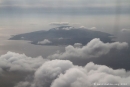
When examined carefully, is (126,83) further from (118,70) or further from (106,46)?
(106,46)

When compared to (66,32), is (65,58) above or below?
below

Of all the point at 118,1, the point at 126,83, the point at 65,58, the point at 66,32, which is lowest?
the point at 126,83

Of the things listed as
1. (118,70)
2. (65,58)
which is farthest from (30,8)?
(118,70)

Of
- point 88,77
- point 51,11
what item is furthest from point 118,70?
point 51,11

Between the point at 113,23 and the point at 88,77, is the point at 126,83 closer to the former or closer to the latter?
the point at 88,77

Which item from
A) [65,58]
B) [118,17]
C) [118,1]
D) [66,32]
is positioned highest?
[118,1]

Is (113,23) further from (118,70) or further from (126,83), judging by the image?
(126,83)
